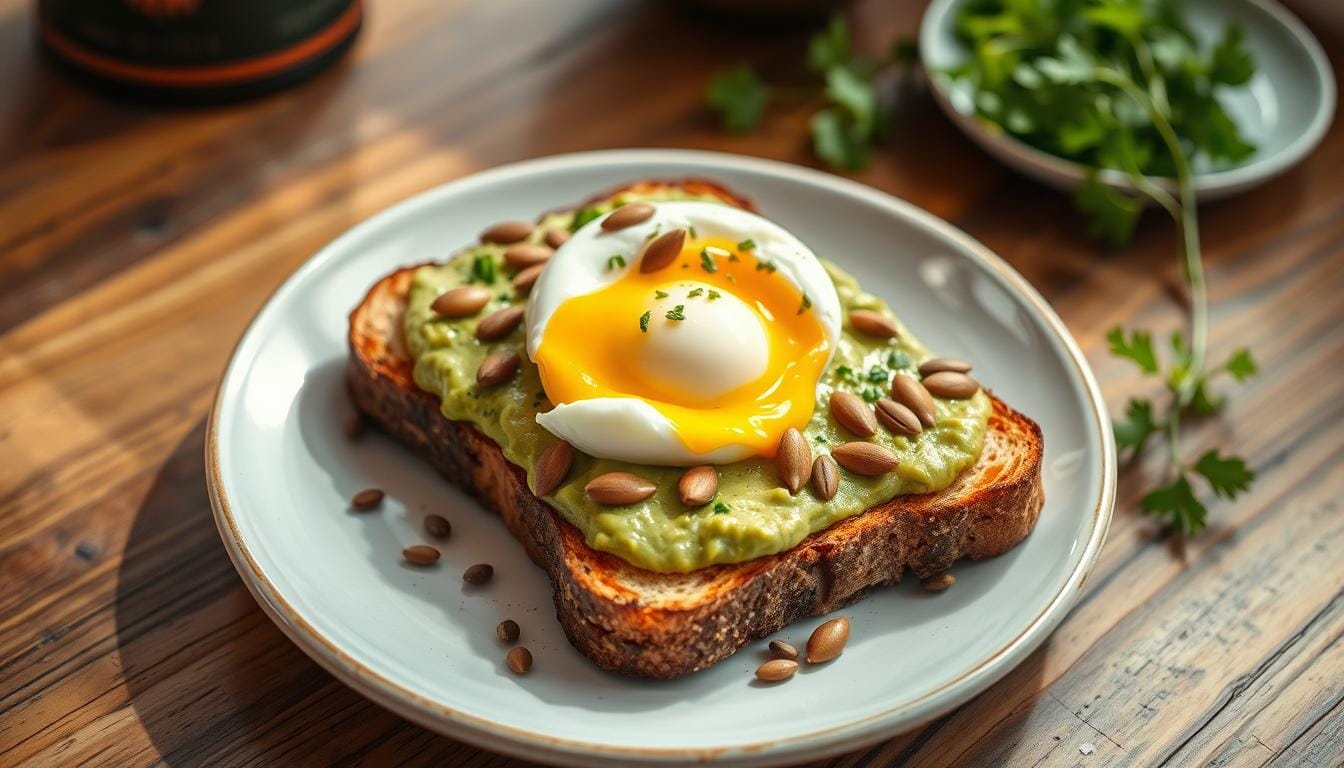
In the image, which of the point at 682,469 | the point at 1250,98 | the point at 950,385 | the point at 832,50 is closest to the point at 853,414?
the point at 950,385

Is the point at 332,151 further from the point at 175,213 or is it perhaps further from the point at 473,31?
the point at 473,31

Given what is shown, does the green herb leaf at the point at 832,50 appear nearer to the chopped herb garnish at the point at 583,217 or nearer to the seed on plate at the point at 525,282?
the chopped herb garnish at the point at 583,217

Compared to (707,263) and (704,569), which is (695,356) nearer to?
(707,263)

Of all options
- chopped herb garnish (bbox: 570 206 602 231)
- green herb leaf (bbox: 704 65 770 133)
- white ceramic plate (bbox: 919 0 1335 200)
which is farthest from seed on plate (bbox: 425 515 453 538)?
white ceramic plate (bbox: 919 0 1335 200)

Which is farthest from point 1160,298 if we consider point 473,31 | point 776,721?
point 473,31

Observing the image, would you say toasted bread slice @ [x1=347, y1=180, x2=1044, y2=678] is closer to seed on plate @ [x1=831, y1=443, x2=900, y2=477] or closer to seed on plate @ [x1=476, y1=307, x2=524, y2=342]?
seed on plate @ [x1=831, y1=443, x2=900, y2=477]
